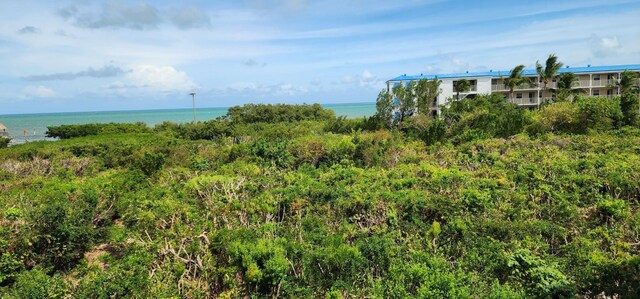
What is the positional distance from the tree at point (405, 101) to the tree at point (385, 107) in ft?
2.45

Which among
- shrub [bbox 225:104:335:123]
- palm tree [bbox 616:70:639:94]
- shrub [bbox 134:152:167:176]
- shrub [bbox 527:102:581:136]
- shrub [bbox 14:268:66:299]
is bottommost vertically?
shrub [bbox 14:268:66:299]

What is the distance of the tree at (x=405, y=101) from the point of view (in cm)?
2688

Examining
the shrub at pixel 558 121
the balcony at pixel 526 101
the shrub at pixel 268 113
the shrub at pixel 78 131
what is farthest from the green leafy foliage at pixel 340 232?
the balcony at pixel 526 101

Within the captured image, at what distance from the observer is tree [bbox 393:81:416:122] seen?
88.2ft

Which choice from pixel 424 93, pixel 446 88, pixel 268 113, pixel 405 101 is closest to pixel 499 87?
pixel 446 88

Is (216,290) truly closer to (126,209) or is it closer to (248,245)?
(248,245)

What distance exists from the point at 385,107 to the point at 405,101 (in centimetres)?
151

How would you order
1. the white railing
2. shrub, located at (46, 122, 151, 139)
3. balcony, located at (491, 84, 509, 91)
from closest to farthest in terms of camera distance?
1. shrub, located at (46, 122, 151, 139)
2. the white railing
3. balcony, located at (491, 84, 509, 91)

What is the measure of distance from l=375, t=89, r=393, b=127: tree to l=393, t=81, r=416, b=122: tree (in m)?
0.75

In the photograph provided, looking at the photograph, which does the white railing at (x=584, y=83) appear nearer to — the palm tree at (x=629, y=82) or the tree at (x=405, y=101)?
the palm tree at (x=629, y=82)

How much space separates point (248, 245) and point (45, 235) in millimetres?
4512

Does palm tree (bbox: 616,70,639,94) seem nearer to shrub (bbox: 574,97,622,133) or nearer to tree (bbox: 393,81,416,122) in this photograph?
shrub (bbox: 574,97,622,133)

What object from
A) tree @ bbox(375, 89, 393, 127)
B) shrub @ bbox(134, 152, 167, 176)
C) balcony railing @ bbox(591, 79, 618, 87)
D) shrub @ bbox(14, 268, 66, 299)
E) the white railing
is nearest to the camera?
shrub @ bbox(14, 268, 66, 299)

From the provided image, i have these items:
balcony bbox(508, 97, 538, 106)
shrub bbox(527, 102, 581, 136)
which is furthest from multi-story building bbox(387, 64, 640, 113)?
shrub bbox(527, 102, 581, 136)
